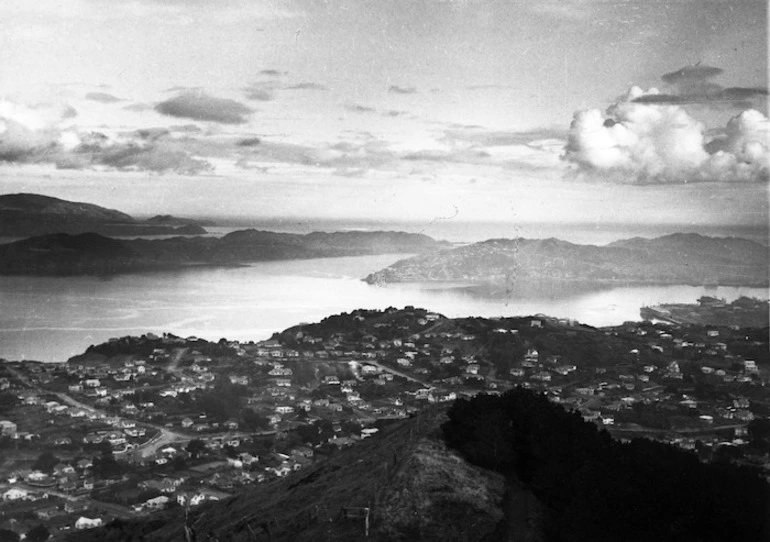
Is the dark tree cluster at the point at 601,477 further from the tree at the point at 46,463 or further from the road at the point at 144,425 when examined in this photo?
the tree at the point at 46,463

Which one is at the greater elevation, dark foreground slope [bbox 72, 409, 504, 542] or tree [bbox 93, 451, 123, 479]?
dark foreground slope [bbox 72, 409, 504, 542]

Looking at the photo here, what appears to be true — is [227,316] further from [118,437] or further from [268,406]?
[118,437]

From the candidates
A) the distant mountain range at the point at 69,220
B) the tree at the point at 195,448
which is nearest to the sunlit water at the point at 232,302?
the distant mountain range at the point at 69,220

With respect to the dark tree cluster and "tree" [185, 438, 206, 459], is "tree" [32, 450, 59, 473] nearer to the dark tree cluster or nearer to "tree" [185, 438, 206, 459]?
"tree" [185, 438, 206, 459]

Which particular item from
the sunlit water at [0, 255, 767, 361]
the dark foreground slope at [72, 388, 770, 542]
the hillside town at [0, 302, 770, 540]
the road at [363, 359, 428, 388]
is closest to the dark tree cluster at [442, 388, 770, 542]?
the dark foreground slope at [72, 388, 770, 542]

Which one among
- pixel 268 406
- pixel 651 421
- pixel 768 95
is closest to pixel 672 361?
pixel 651 421

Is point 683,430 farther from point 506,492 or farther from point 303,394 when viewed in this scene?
point 506,492
